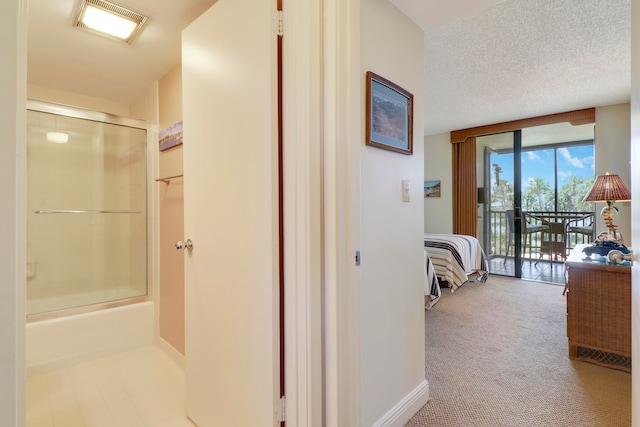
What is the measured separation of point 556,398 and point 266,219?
199 centimetres

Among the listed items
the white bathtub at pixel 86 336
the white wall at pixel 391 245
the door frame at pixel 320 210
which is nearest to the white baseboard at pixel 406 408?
the white wall at pixel 391 245

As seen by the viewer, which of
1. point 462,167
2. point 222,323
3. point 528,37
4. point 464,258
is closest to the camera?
point 222,323

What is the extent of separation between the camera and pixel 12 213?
54 cm

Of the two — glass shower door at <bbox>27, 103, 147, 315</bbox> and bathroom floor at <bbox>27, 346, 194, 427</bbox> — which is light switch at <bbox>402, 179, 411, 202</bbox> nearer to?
bathroom floor at <bbox>27, 346, 194, 427</bbox>

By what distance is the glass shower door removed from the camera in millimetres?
2553

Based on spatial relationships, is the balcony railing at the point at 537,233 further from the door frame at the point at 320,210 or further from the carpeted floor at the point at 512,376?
the door frame at the point at 320,210

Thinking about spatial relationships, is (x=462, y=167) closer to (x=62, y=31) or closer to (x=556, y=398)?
(x=556, y=398)

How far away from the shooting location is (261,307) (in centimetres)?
121

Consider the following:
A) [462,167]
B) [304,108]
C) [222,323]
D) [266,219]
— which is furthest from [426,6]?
[462,167]

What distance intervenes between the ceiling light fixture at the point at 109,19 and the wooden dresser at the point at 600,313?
10.8 feet

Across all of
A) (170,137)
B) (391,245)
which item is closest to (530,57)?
(391,245)

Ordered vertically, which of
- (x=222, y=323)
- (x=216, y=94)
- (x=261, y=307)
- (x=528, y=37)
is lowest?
(x=222, y=323)

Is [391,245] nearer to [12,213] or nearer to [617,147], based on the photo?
[12,213]

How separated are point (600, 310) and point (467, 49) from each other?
7.07 feet
